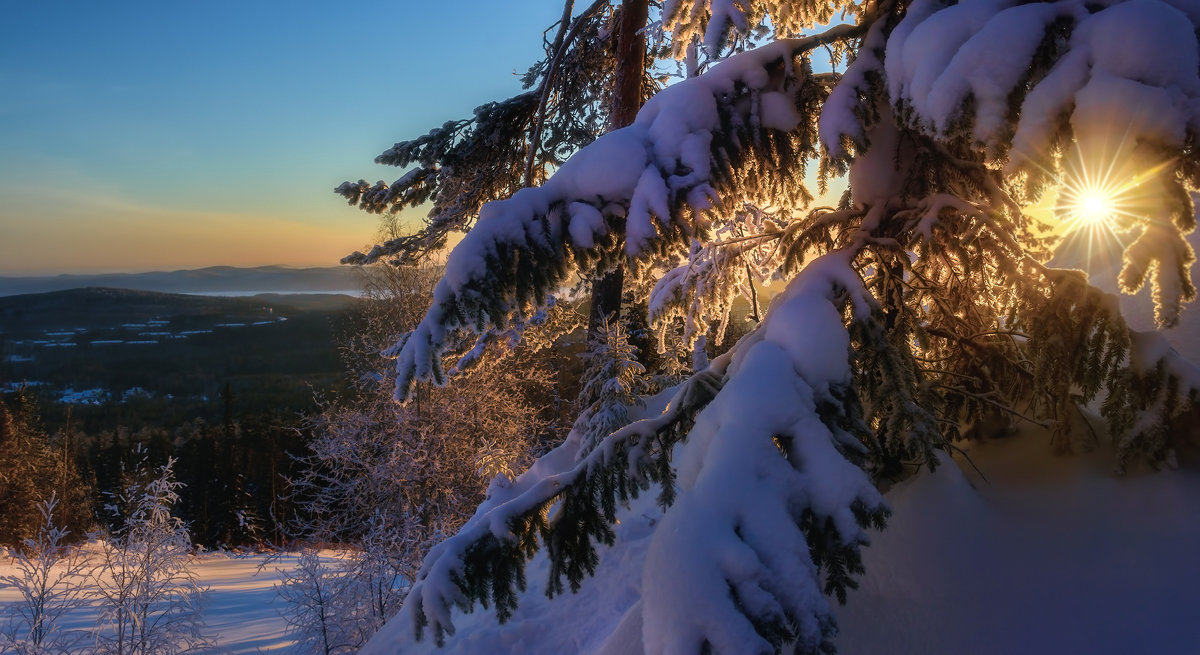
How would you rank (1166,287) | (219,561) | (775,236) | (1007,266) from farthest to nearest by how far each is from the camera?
(219,561) → (775,236) → (1007,266) → (1166,287)

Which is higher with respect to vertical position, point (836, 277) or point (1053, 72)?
point (1053, 72)

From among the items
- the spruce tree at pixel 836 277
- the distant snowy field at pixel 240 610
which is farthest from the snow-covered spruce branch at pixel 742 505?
the distant snowy field at pixel 240 610

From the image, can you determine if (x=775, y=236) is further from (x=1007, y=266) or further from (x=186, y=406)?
(x=186, y=406)

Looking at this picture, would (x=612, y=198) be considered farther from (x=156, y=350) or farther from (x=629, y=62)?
(x=156, y=350)

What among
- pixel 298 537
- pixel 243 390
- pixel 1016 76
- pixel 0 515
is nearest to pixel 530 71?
pixel 1016 76

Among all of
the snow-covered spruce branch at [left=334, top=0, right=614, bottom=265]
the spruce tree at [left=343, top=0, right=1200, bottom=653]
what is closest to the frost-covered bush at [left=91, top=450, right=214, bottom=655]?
the snow-covered spruce branch at [left=334, top=0, right=614, bottom=265]

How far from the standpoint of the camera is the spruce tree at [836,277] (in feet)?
4.26

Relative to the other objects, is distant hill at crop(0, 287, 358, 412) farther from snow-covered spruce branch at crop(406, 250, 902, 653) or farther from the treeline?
snow-covered spruce branch at crop(406, 250, 902, 653)

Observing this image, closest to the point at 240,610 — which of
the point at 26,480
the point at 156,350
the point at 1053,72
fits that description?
the point at 26,480

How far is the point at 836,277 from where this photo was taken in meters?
2.08

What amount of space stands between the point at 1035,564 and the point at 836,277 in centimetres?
129

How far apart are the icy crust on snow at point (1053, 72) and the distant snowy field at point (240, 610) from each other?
40.5 feet

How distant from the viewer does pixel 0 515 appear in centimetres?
Answer: 2675

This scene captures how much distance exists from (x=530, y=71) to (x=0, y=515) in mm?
34672
